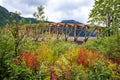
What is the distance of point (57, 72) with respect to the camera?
364 inches

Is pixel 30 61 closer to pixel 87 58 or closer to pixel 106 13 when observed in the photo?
pixel 87 58

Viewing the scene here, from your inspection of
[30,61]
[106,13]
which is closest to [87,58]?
[30,61]

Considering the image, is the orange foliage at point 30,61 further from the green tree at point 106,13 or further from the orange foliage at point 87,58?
the green tree at point 106,13

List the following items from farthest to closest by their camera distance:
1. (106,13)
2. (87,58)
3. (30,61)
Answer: (106,13) < (87,58) < (30,61)

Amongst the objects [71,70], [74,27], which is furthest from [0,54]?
[74,27]

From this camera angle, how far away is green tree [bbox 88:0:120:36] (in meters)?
26.9

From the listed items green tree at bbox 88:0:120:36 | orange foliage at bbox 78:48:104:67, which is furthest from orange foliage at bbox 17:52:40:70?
green tree at bbox 88:0:120:36

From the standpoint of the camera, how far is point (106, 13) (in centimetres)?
2848

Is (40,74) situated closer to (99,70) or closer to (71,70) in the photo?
(71,70)

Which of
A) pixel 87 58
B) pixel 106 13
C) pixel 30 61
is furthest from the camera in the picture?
pixel 106 13

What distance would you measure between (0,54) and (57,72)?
5.71ft

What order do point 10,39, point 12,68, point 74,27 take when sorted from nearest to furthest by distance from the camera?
point 12,68, point 10,39, point 74,27

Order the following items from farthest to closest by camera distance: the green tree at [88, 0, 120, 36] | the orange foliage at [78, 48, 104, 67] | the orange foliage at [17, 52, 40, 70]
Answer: the green tree at [88, 0, 120, 36] → the orange foliage at [78, 48, 104, 67] → the orange foliage at [17, 52, 40, 70]

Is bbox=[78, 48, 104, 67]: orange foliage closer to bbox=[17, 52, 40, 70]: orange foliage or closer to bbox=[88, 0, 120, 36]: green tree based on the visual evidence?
bbox=[17, 52, 40, 70]: orange foliage
